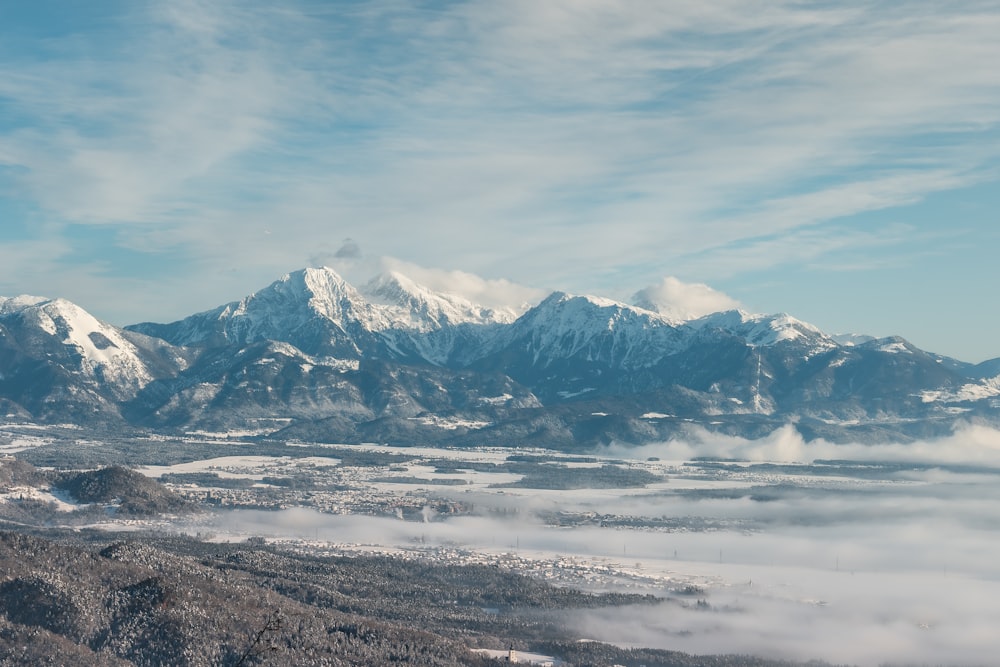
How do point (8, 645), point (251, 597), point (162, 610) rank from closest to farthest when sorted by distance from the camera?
point (8, 645) < point (162, 610) < point (251, 597)

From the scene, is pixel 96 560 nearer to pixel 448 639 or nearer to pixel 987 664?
pixel 448 639

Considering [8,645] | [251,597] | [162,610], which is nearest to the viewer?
[8,645]

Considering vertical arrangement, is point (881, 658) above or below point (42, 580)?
below

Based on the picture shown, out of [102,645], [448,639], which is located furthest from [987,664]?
[102,645]

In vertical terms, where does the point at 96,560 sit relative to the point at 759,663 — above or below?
above

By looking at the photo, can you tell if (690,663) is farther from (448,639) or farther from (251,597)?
(251,597)

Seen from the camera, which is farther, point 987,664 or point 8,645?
point 987,664

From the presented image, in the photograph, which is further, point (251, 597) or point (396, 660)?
point (251, 597)
